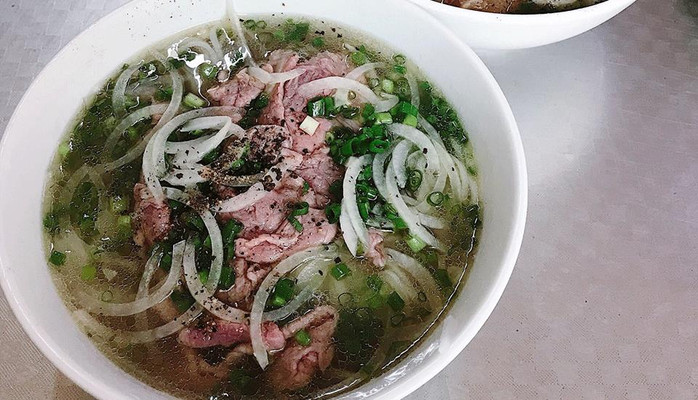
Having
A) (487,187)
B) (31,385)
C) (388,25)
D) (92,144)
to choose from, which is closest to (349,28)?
(388,25)

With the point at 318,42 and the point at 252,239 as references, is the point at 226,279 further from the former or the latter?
the point at 318,42

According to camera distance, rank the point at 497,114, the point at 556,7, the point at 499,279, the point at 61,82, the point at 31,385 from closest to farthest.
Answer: the point at 499,279 → the point at 497,114 → the point at 61,82 → the point at 31,385 → the point at 556,7

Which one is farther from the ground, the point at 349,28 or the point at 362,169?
the point at 349,28

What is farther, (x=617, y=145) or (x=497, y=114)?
(x=617, y=145)

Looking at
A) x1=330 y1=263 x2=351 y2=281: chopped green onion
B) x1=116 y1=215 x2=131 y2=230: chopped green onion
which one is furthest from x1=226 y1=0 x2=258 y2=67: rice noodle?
x1=330 y1=263 x2=351 y2=281: chopped green onion

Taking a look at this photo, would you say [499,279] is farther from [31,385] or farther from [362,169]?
[31,385]

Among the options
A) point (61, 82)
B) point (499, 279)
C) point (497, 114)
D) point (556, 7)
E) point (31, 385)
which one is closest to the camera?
point (499, 279)

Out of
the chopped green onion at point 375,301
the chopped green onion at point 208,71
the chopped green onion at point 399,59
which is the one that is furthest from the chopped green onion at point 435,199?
the chopped green onion at point 208,71

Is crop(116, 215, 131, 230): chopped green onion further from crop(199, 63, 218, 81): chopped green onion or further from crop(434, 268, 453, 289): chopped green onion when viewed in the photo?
crop(434, 268, 453, 289): chopped green onion
